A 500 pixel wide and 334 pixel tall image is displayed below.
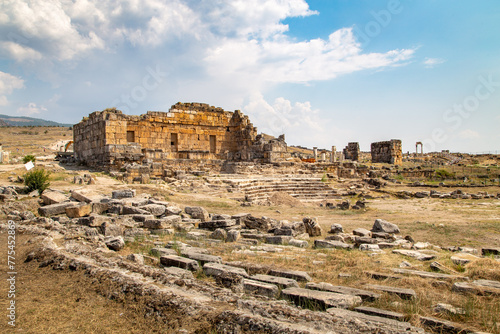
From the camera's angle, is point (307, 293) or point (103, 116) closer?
point (307, 293)

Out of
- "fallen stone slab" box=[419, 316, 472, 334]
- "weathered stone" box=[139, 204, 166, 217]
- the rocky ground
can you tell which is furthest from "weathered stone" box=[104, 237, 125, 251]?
"fallen stone slab" box=[419, 316, 472, 334]

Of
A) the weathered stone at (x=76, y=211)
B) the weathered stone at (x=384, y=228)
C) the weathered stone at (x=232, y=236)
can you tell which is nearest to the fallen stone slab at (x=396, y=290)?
the weathered stone at (x=232, y=236)

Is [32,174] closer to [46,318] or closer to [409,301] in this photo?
[46,318]

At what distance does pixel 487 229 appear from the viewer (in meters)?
8.76

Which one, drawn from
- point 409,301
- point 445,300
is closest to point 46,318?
point 409,301

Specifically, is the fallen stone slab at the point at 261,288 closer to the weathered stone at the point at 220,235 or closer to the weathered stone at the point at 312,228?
the weathered stone at the point at 220,235

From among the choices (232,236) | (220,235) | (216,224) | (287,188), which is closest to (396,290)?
(232,236)

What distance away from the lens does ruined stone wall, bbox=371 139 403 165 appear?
117 ft

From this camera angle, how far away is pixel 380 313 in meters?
3.01

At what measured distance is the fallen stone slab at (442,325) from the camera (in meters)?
2.73

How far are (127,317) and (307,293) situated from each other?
6.11ft

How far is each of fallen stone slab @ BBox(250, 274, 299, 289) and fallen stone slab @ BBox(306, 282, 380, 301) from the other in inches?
7.1

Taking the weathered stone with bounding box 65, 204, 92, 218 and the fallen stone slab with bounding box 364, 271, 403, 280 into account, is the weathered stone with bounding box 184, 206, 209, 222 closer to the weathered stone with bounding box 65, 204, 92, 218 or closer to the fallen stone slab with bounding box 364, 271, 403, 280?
the weathered stone with bounding box 65, 204, 92, 218

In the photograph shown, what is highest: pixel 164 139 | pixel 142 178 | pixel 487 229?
pixel 164 139
